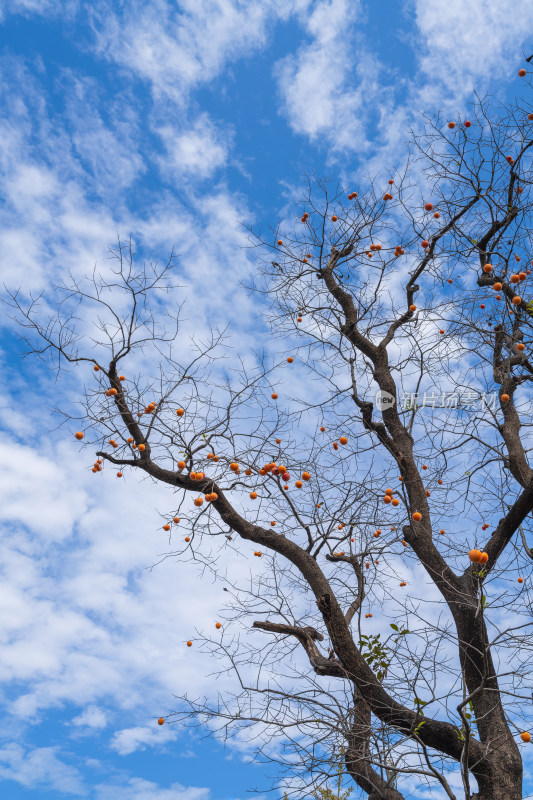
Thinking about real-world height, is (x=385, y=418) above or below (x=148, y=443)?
above

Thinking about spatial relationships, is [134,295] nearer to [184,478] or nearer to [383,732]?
[184,478]

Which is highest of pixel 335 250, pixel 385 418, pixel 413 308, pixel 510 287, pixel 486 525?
pixel 335 250

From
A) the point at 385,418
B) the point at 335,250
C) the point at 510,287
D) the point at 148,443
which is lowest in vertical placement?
the point at 148,443

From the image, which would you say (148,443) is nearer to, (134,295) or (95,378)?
(95,378)

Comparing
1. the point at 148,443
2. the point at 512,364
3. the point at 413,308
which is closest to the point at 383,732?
the point at 148,443

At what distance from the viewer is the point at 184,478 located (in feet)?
15.6

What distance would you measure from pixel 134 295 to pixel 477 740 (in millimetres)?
4301

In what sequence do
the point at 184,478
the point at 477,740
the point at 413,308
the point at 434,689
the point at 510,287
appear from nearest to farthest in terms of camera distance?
the point at 434,689
the point at 477,740
the point at 184,478
the point at 510,287
the point at 413,308

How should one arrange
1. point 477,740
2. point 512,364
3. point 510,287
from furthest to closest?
point 512,364
point 510,287
point 477,740

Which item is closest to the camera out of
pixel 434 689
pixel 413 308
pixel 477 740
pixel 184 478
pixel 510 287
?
pixel 434 689

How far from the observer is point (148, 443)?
4.92 meters

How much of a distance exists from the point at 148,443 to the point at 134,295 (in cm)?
128

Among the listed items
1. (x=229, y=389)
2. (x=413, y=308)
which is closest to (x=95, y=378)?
(x=229, y=389)

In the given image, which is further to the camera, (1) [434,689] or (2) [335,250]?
(2) [335,250]
